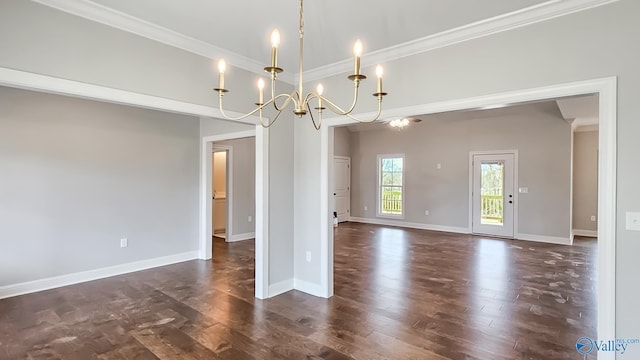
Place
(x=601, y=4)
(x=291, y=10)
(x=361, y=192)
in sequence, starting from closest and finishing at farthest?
(x=601, y=4) → (x=291, y=10) → (x=361, y=192)

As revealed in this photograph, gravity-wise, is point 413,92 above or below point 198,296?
above

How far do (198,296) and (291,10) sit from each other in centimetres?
332

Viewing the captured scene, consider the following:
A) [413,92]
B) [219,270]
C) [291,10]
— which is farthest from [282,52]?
[219,270]

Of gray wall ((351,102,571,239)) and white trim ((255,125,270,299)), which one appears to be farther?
gray wall ((351,102,571,239))

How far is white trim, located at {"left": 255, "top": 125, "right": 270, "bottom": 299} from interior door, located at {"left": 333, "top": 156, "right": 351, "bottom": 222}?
20.9 ft

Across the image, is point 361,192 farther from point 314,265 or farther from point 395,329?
point 395,329

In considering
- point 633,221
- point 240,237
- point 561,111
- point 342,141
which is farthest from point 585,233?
point 240,237

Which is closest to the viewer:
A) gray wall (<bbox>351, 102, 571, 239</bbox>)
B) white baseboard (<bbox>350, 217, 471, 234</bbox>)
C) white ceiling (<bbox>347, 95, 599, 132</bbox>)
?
white ceiling (<bbox>347, 95, 599, 132</bbox>)

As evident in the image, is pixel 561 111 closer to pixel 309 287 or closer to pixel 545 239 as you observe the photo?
pixel 545 239

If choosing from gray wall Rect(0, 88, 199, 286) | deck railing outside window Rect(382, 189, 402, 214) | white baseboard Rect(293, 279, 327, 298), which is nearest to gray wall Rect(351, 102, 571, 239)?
deck railing outside window Rect(382, 189, 402, 214)

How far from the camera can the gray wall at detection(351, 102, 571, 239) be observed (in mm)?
7426

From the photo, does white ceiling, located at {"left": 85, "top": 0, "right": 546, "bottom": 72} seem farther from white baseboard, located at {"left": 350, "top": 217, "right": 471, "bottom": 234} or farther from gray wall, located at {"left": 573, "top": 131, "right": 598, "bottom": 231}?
gray wall, located at {"left": 573, "top": 131, "right": 598, "bottom": 231}

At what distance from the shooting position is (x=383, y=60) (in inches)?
138

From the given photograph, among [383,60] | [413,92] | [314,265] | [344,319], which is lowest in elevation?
[344,319]
